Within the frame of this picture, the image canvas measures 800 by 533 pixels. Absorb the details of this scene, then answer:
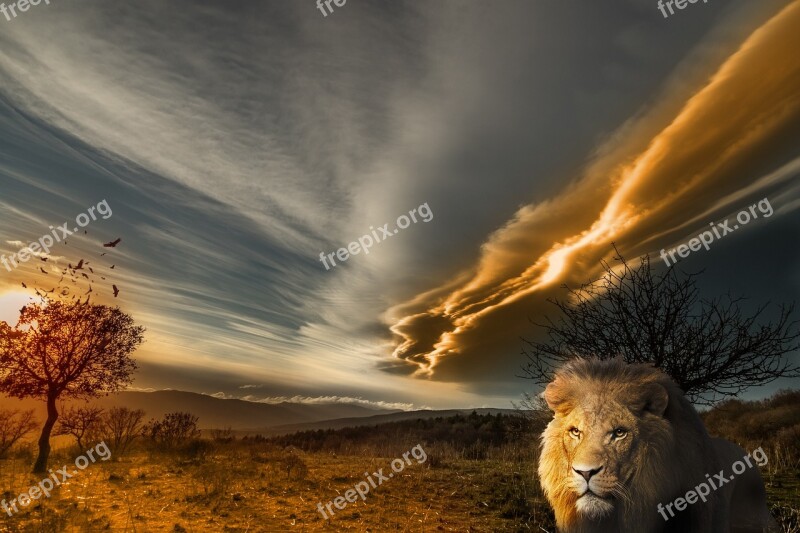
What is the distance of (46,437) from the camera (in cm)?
1802

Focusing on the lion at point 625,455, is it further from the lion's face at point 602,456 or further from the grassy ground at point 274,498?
the grassy ground at point 274,498

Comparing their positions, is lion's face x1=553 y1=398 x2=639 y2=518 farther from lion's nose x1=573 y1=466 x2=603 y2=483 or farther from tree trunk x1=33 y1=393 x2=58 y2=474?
tree trunk x1=33 y1=393 x2=58 y2=474

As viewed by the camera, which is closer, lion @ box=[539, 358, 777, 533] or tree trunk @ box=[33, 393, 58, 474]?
lion @ box=[539, 358, 777, 533]

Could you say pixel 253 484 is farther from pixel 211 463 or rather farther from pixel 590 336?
pixel 590 336

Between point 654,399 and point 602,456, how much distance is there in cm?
100

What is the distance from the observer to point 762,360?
14062mm

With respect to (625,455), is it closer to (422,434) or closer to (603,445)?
(603,445)

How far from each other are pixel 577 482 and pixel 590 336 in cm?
1018

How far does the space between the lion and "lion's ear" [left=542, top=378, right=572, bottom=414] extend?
1cm

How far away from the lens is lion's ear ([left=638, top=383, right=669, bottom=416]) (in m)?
5.86

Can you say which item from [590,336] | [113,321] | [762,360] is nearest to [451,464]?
[590,336]

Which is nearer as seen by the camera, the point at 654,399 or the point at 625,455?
the point at 625,455

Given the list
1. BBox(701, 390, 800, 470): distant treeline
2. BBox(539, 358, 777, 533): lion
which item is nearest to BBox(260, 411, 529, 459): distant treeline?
BBox(701, 390, 800, 470): distant treeline

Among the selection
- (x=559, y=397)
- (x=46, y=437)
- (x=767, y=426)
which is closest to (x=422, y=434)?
(x=767, y=426)
